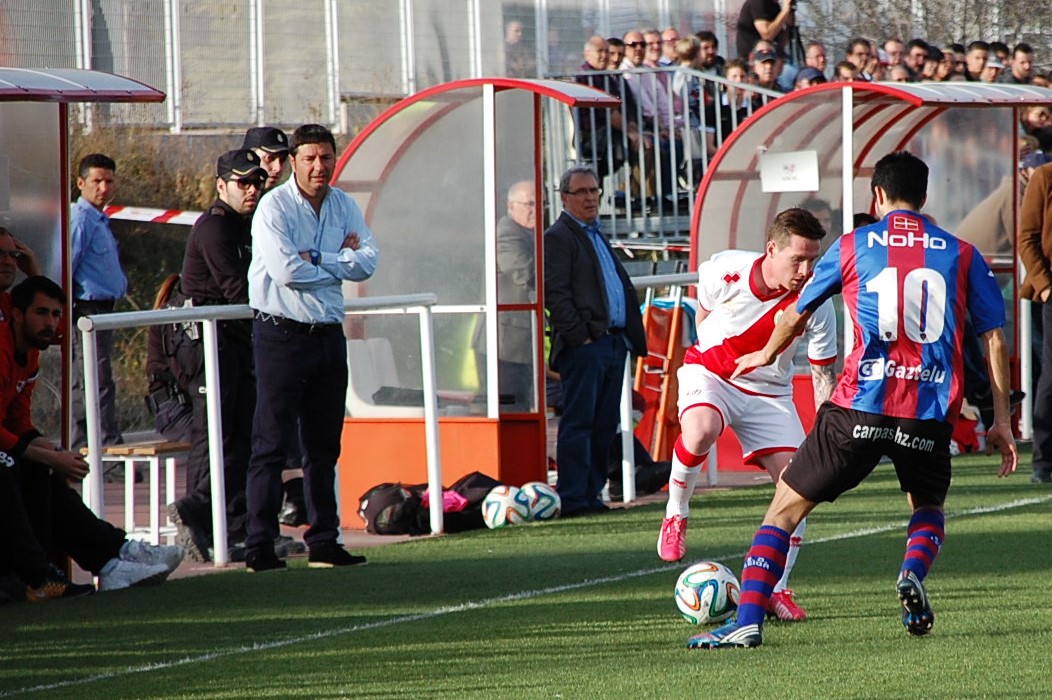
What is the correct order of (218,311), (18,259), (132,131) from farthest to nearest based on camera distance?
(132,131) → (218,311) → (18,259)

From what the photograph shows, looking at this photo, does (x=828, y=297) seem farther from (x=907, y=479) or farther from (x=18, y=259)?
(x=18, y=259)

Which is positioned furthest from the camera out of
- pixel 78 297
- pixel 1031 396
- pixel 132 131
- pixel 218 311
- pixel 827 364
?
pixel 132 131

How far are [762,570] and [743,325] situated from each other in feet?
6.17

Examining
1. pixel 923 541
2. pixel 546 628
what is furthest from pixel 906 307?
pixel 546 628

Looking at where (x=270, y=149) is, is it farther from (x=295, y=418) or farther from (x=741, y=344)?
(x=741, y=344)

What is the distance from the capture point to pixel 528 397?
12.4 metres

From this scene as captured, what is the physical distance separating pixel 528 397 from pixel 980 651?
5.85 meters

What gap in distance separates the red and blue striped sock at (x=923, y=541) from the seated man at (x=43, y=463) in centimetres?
401

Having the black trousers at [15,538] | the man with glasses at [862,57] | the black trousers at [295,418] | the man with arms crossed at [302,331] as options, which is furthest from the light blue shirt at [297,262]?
the man with glasses at [862,57]

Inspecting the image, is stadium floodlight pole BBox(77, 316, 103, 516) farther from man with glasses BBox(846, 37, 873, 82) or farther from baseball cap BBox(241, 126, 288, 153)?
man with glasses BBox(846, 37, 873, 82)

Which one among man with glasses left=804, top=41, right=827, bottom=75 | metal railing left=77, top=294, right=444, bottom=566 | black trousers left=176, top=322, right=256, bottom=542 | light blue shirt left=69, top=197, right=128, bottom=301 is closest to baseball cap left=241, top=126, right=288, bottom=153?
metal railing left=77, top=294, right=444, bottom=566

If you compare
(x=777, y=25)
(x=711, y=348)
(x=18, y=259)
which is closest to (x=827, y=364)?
(x=711, y=348)

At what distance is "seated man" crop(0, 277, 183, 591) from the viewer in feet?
29.0

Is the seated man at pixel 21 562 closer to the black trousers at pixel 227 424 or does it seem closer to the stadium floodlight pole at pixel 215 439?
the stadium floodlight pole at pixel 215 439
